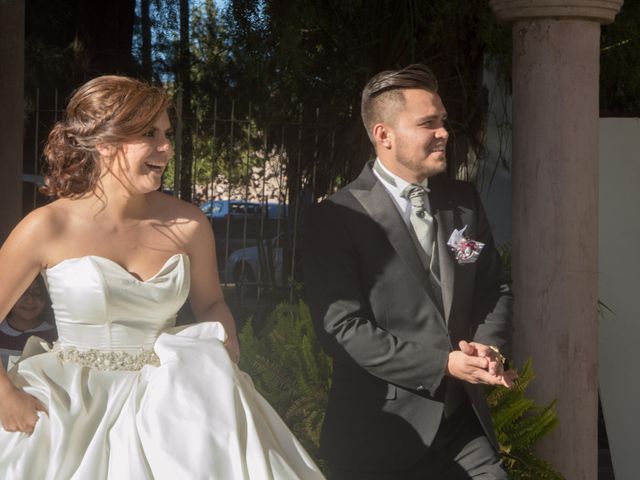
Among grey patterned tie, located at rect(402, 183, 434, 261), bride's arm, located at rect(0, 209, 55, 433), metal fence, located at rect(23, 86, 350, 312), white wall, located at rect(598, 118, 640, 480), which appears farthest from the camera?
metal fence, located at rect(23, 86, 350, 312)

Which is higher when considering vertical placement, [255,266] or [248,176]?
[248,176]

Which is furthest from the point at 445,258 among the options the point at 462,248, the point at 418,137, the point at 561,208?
the point at 561,208

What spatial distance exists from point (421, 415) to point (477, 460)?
230 millimetres

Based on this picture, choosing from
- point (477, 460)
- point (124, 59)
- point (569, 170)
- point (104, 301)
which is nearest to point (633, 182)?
A: point (569, 170)

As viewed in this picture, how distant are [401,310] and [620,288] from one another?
4.15m

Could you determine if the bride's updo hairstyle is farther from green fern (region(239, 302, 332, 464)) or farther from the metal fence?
the metal fence

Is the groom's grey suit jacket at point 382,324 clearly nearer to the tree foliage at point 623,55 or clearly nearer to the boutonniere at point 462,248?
the boutonniere at point 462,248

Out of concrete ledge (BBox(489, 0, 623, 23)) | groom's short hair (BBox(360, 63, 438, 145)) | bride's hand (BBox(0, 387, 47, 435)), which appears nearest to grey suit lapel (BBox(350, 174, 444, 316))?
groom's short hair (BBox(360, 63, 438, 145))

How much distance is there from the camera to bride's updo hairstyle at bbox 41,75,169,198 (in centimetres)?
338

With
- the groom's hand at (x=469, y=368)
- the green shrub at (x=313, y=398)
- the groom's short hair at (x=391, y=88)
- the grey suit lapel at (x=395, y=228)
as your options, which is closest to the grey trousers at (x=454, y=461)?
the groom's hand at (x=469, y=368)

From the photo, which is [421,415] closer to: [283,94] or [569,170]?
[569,170]

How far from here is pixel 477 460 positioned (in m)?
3.63

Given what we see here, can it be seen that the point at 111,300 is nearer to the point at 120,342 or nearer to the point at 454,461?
the point at 120,342

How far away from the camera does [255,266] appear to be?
8.52 metres
